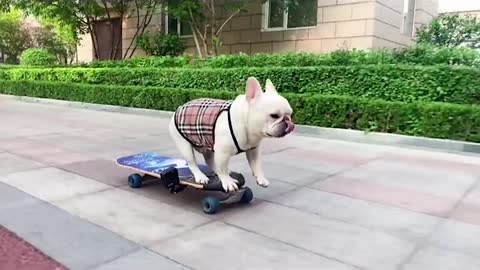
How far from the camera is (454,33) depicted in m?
13.5

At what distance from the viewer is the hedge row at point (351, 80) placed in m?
7.39

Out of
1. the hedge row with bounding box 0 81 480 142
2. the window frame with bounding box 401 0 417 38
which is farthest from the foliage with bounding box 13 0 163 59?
the window frame with bounding box 401 0 417 38

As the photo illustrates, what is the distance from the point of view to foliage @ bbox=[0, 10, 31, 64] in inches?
880

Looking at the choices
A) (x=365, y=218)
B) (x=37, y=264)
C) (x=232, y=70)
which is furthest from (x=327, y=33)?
(x=37, y=264)

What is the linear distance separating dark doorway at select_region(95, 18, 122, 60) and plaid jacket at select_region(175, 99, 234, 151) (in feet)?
48.6

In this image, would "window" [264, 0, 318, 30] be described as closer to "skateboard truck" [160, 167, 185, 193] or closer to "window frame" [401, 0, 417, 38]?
"window frame" [401, 0, 417, 38]

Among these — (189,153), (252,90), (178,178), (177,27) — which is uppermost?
(177,27)

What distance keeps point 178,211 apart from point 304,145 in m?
3.79

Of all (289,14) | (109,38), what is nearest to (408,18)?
(289,14)

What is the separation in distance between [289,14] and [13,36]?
16.8 meters

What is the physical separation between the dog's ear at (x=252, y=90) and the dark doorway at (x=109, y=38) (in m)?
15.3

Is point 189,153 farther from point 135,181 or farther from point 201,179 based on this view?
point 135,181

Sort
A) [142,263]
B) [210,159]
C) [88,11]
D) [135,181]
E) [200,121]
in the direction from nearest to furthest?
[142,263] < [200,121] < [210,159] < [135,181] < [88,11]

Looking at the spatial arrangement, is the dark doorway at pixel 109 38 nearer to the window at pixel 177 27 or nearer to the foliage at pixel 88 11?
the foliage at pixel 88 11
